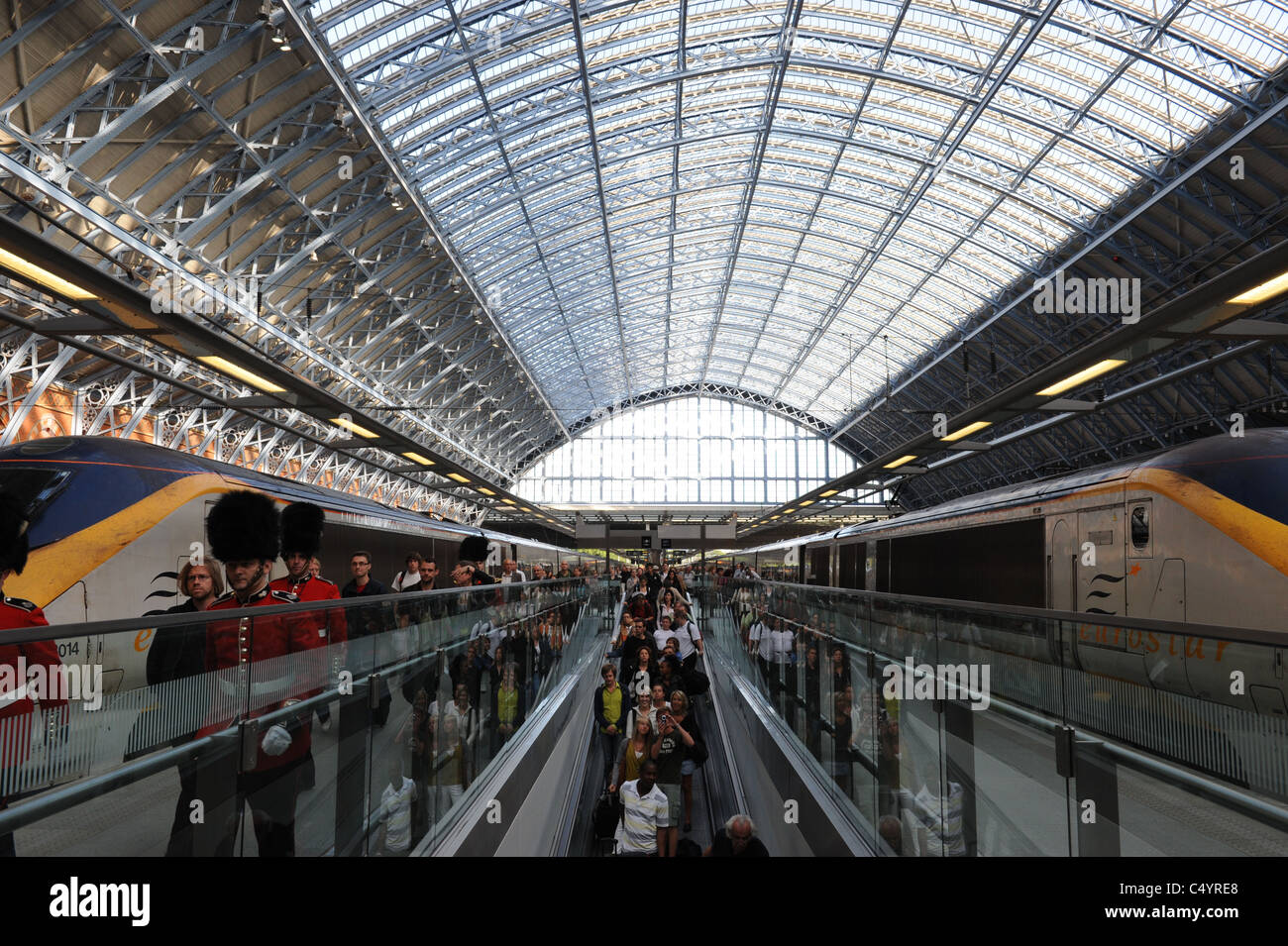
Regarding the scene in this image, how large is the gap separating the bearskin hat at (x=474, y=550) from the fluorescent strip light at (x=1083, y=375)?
6764 mm

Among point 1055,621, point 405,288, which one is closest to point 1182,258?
point 405,288

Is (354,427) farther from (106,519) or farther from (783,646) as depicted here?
(783,646)

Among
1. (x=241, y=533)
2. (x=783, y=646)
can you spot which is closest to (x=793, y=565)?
(x=783, y=646)

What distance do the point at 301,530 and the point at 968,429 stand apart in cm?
919

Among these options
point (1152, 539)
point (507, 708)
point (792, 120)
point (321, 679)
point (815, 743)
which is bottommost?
point (815, 743)

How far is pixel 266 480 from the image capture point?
44.0ft

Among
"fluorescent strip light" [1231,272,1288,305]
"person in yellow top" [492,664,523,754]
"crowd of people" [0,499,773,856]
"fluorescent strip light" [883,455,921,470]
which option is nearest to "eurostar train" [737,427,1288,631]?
"fluorescent strip light" [883,455,921,470]

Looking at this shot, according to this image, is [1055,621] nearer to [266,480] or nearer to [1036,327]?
[266,480]

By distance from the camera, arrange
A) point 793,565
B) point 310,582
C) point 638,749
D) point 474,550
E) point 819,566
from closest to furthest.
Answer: point 310,582, point 638,749, point 474,550, point 819,566, point 793,565

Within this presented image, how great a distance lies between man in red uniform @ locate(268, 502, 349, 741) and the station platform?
0.03 metres

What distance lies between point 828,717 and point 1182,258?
2712 centimetres

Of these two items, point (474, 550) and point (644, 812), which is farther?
point (474, 550)

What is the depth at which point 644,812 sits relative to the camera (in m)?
8.08
